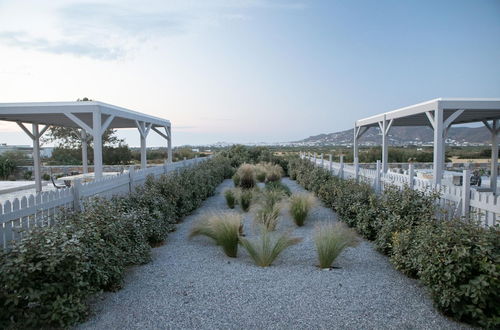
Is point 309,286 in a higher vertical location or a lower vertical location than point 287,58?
lower

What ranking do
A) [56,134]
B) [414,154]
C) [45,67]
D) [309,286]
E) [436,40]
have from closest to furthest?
[309,286]
[45,67]
[436,40]
[56,134]
[414,154]

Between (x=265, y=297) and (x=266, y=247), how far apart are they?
957 millimetres

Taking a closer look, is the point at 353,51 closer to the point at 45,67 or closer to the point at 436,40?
the point at 436,40

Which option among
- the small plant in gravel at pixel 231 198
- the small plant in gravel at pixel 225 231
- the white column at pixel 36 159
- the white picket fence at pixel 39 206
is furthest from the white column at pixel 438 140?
the white column at pixel 36 159

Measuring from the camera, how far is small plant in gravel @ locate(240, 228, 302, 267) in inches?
169

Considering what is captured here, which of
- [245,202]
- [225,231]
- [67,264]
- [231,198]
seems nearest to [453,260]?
[225,231]

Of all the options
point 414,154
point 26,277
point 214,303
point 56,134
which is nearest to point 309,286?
point 214,303

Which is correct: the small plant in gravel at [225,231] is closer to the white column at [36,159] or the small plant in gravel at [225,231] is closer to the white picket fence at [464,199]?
the white picket fence at [464,199]

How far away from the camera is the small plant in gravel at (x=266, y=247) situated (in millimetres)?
4289

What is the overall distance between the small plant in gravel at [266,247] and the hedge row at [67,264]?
1338 mm

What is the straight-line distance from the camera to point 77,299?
281 centimetres

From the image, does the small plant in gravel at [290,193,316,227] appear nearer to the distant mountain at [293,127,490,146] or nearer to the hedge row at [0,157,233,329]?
the hedge row at [0,157,233,329]

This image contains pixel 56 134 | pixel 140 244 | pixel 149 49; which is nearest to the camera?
pixel 140 244

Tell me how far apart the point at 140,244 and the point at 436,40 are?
1362 cm
